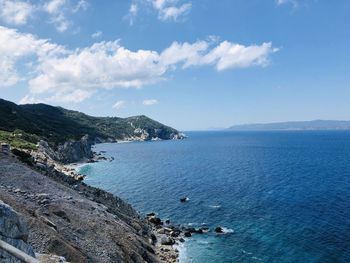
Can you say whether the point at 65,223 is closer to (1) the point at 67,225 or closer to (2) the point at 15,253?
(1) the point at 67,225

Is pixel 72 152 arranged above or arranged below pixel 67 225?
above

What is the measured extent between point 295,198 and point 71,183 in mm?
56906

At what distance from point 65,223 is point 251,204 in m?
55.0

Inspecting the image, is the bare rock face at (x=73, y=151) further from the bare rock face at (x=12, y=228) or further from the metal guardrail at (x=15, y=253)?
the metal guardrail at (x=15, y=253)

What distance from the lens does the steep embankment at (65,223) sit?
115ft

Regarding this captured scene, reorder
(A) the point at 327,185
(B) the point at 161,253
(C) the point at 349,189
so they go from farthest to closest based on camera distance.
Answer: (A) the point at 327,185 < (C) the point at 349,189 < (B) the point at 161,253


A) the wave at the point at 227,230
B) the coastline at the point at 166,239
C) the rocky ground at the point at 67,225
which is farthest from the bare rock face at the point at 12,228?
the wave at the point at 227,230

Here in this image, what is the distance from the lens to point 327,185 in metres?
108

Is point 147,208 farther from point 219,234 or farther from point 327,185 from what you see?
point 327,185

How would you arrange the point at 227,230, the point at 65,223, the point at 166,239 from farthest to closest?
the point at 227,230
the point at 166,239
the point at 65,223

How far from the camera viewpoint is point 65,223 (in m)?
42.8

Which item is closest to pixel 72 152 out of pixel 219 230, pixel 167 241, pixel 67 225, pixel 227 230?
pixel 219 230

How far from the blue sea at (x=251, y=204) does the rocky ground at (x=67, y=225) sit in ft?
34.5

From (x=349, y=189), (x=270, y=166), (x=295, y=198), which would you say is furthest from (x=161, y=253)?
(x=270, y=166)
